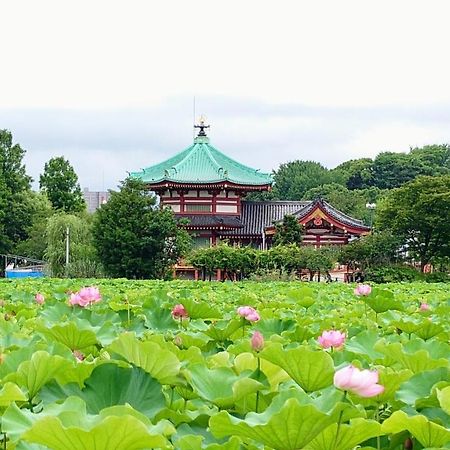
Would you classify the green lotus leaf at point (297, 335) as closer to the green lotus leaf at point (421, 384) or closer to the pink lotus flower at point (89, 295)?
the pink lotus flower at point (89, 295)

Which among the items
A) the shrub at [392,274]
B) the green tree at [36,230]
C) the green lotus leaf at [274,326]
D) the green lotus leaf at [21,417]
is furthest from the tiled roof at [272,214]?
the green lotus leaf at [21,417]

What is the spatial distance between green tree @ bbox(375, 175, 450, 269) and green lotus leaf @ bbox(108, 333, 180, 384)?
18548mm

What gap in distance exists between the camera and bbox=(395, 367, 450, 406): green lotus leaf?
106 cm

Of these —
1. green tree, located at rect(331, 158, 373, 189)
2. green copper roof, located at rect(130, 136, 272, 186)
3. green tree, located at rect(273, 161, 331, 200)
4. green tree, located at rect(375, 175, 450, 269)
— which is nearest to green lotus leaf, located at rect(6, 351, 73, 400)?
green tree, located at rect(375, 175, 450, 269)

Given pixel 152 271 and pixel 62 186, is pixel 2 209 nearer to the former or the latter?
pixel 62 186

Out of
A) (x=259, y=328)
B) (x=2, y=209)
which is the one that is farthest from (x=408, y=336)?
(x=2, y=209)

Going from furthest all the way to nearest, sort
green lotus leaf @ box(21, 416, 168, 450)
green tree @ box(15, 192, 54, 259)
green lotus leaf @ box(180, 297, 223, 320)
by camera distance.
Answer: green tree @ box(15, 192, 54, 259) → green lotus leaf @ box(180, 297, 223, 320) → green lotus leaf @ box(21, 416, 168, 450)

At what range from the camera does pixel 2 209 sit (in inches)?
1060

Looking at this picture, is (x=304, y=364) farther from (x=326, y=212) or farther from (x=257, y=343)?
(x=326, y=212)

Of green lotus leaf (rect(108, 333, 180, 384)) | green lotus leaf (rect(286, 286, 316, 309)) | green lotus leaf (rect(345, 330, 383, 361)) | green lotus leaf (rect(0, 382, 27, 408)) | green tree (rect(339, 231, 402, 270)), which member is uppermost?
green lotus leaf (rect(108, 333, 180, 384))

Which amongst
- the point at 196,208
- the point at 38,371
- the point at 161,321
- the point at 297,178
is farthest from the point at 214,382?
the point at 297,178

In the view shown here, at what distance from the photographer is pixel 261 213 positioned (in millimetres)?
23797

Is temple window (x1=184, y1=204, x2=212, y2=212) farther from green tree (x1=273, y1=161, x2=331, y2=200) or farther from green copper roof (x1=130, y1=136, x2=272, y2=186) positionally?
green tree (x1=273, y1=161, x2=331, y2=200)

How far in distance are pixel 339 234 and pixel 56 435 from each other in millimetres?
22349
